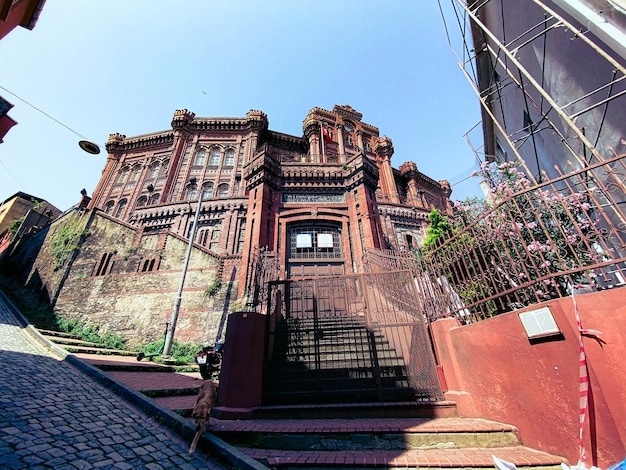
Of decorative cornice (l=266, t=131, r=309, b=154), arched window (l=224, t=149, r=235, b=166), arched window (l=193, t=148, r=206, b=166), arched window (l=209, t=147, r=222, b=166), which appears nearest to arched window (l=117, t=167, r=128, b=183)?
arched window (l=193, t=148, r=206, b=166)

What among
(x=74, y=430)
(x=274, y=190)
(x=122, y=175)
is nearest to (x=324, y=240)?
(x=274, y=190)

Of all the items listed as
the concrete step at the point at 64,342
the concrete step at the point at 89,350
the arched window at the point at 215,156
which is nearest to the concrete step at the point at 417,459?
the concrete step at the point at 89,350

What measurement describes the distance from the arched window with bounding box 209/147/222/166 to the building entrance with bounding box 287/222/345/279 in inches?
701

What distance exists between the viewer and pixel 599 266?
9.05 ft

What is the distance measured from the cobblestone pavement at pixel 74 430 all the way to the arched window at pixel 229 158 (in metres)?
24.6

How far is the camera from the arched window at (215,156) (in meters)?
27.6

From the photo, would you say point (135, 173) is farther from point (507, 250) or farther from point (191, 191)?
point (507, 250)

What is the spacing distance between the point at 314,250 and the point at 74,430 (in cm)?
1105

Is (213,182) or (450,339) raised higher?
(213,182)

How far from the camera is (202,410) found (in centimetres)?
330

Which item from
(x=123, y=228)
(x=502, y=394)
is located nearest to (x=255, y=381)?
(x=502, y=394)

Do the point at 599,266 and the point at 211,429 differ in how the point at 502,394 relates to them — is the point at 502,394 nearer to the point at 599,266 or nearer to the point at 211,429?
the point at 599,266

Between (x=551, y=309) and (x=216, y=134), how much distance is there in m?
31.7

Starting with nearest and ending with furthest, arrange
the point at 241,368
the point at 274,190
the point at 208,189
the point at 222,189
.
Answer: the point at 241,368 → the point at 274,190 → the point at 208,189 → the point at 222,189
